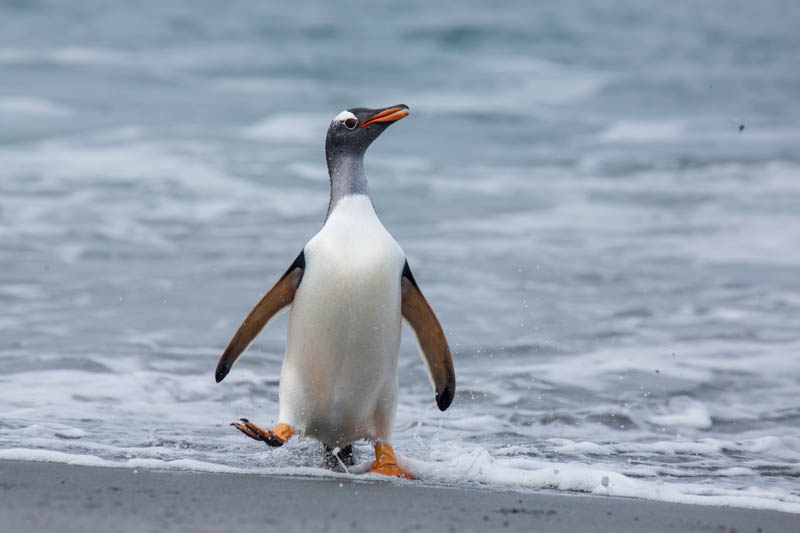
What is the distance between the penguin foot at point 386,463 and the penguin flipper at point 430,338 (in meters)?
0.31

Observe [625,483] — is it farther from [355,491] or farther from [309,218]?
[309,218]

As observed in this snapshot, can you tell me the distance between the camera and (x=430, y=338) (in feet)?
14.9

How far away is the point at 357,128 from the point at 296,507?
1865 mm

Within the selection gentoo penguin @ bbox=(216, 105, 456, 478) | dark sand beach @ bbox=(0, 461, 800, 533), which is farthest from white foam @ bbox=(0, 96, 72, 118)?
dark sand beach @ bbox=(0, 461, 800, 533)

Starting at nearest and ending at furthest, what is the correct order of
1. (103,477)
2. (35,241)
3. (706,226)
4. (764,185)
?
(103,477), (35,241), (706,226), (764,185)

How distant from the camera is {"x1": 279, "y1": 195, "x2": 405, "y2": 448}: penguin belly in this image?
422cm

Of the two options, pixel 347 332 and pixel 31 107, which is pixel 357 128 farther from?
pixel 31 107

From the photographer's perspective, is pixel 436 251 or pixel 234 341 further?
pixel 436 251

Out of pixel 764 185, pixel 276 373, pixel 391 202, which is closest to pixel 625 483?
pixel 276 373

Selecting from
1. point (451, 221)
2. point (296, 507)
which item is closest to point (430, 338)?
point (296, 507)

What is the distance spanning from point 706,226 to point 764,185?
2.46 m

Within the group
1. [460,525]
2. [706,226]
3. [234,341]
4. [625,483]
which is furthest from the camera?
[706,226]

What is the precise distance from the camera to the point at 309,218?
11516mm

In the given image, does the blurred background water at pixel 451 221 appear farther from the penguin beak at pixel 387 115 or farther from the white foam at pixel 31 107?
the penguin beak at pixel 387 115
